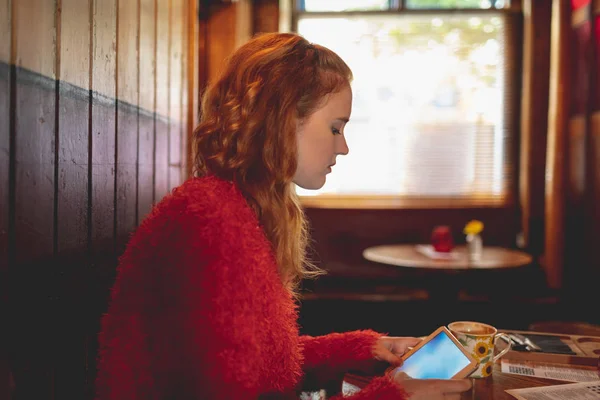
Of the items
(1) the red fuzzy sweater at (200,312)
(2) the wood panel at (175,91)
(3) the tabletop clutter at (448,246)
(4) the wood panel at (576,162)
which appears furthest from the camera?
(4) the wood panel at (576,162)

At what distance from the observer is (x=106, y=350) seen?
0.99 m

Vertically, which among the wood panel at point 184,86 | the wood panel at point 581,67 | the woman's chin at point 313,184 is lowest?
the woman's chin at point 313,184

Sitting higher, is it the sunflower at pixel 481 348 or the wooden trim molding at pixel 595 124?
the wooden trim molding at pixel 595 124

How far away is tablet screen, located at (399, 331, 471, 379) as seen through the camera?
1.01 m

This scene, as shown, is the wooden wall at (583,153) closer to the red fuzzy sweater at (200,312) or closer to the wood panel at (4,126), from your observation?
the red fuzzy sweater at (200,312)

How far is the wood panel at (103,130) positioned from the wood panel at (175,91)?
57 centimetres

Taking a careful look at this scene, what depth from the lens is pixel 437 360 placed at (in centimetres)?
105

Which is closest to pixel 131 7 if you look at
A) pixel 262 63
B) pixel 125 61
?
pixel 125 61

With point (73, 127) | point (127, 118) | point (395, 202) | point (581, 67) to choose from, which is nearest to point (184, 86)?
point (127, 118)

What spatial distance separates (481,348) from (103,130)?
41.2 inches

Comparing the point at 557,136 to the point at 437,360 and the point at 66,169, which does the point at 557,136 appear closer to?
the point at 437,360

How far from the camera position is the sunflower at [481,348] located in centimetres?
109

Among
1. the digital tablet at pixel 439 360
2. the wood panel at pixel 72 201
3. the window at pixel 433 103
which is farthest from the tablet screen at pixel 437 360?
the window at pixel 433 103

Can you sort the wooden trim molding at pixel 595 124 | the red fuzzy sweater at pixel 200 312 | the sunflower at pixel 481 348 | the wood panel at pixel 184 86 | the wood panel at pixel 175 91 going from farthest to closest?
1. the wooden trim molding at pixel 595 124
2. the wood panel at pixel 184 86
3. the wood panel at pixel 175 91
4. the sunflower at pixel 481 348
5. the red fuzzy sweater at pixel 200 312
